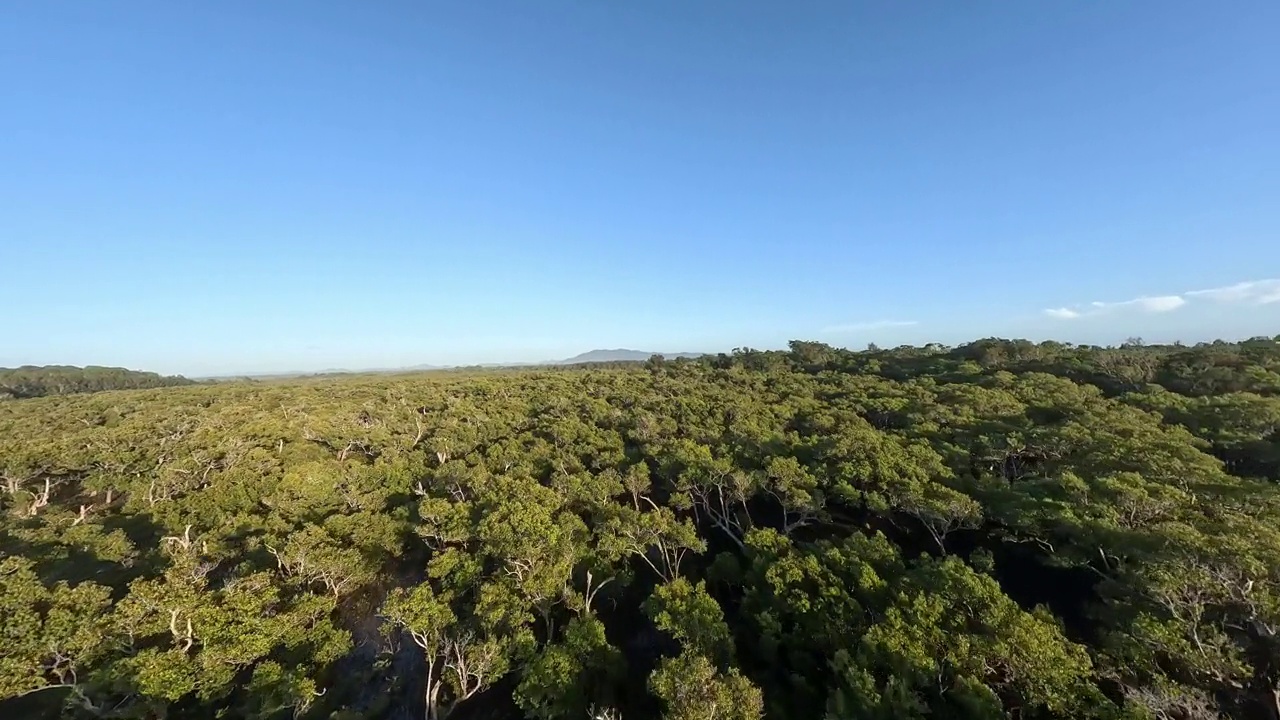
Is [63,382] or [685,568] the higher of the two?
[63,382]

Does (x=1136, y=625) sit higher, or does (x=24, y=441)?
(x=24, y=441)

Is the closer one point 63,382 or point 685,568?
point 685,568

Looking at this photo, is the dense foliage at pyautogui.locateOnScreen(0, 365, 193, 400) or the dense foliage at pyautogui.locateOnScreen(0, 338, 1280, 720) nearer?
the dense foliage at pyautogui.locateOnScreen(0, 338, 1280, 720)

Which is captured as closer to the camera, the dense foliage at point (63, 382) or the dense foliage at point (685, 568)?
the dense foliage at point (685, 568)

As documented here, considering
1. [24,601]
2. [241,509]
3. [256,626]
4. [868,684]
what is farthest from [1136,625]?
[241,509]

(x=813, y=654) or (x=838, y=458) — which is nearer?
(x=813, y=654)

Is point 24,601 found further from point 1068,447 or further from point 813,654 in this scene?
point 1068,447

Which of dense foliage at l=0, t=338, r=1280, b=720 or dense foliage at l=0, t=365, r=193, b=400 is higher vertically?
dense foliage at l=0, t=365, r=193, b=400

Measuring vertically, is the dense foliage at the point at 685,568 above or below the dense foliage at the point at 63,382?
below
